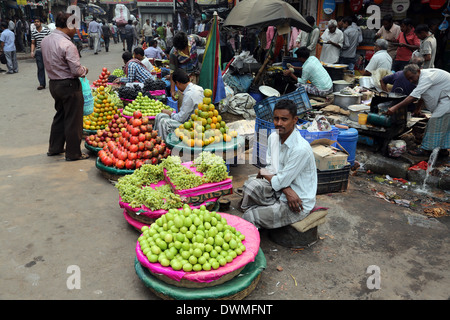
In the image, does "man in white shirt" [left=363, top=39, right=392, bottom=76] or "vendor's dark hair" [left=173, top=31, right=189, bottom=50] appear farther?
"man in white shirt" [left=363, top=39, right=392, bottom=76]

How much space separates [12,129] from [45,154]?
79.8 inches

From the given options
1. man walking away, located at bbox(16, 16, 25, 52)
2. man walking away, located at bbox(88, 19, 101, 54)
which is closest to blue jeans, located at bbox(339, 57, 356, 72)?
man walking away, located at bbox(88, 19, 101, 54)

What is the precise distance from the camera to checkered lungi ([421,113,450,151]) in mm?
5719

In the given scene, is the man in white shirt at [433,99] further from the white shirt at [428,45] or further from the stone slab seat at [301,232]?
the stone slab seat at [301,232]

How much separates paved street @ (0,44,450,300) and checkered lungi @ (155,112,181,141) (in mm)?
1258

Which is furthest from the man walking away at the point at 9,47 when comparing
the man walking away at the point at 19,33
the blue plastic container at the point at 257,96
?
the blue plastic container at the point at 257,96

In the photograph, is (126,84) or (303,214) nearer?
(303,214)

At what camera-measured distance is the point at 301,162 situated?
3.47m

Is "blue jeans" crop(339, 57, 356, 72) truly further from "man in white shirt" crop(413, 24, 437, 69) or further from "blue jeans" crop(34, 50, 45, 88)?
"blue jeans" crop(34, 50, 45, 88)

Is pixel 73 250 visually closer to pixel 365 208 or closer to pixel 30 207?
pixel 30 207

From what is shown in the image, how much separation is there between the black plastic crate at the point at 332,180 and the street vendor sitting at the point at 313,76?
336 cm

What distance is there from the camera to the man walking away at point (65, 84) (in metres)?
5.51

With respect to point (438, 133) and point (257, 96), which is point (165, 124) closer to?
point (257, 96)
